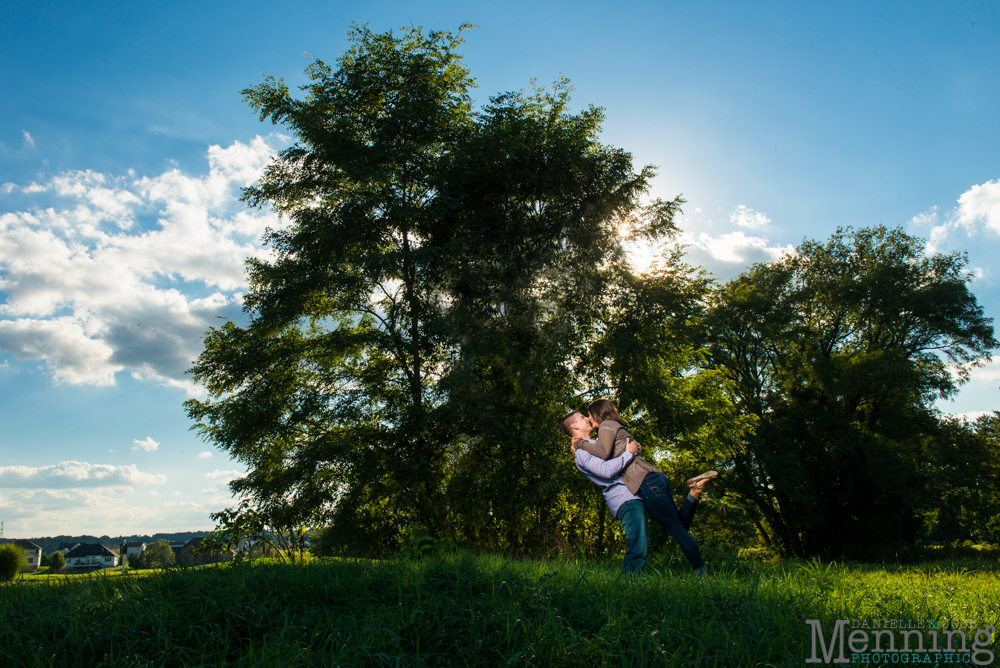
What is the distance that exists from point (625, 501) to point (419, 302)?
28.0ft

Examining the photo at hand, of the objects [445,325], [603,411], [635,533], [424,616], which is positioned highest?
[445,325]

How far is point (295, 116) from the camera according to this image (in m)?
13.4

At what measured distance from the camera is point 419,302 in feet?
43.0

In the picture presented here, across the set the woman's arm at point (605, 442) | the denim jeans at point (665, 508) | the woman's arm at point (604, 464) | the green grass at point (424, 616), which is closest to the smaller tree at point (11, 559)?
the green grass at point (424, 616)

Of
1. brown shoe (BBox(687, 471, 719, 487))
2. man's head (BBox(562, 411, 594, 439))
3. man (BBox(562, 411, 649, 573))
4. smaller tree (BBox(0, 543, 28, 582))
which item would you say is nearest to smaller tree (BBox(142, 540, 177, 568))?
man (BBox(562, 411, 649, 573))

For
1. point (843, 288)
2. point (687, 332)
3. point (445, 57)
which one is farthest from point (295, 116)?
point (843, 288)

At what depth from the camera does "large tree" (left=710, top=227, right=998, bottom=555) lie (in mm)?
22109

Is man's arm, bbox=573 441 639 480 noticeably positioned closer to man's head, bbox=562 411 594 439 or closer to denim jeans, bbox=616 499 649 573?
denim jeans, bbox=616 499 649 573

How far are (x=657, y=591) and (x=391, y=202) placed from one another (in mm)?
11444

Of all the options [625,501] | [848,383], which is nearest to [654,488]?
[625,501]

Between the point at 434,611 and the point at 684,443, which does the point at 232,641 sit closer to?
the point at 434,611

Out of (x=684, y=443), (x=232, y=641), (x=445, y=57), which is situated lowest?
(x=232, y=641)

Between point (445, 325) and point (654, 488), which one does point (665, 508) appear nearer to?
point (654, 488)

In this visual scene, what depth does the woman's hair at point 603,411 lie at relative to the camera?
19.2 feet
